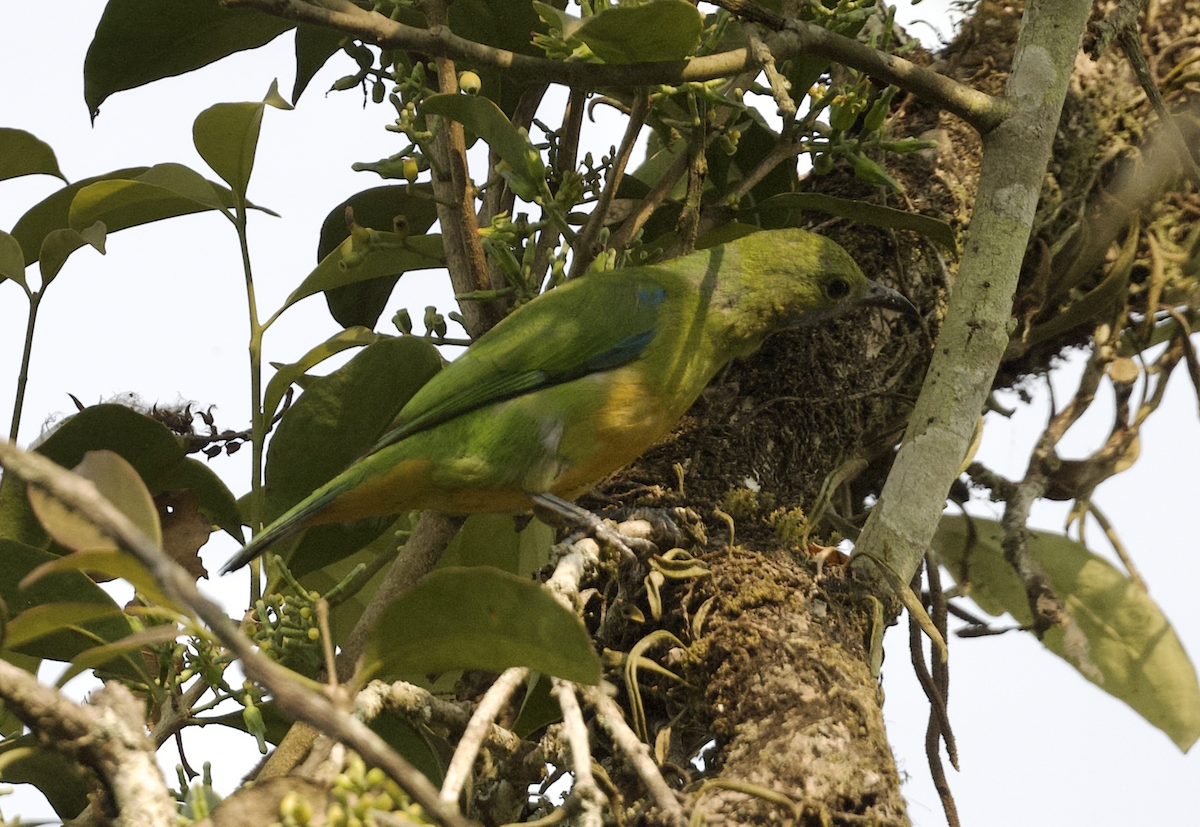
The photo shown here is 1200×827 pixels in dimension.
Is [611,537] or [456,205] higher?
[456,205]

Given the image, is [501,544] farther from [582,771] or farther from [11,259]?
[582,771]

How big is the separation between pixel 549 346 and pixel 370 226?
2.18ft

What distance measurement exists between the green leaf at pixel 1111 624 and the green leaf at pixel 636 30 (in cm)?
171

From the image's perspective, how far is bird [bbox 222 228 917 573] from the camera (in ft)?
9.71

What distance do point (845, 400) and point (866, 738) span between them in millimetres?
1195

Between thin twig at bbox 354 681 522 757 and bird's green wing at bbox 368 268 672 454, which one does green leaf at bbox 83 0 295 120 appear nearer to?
bird's green wing at bbox 368 268 672 454

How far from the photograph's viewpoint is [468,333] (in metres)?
3.08

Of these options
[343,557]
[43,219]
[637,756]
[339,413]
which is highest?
[43,219]

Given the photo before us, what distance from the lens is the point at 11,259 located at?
2828mm

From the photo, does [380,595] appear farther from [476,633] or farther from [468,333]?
[476,633]

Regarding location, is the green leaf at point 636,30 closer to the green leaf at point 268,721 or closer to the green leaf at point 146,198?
the green leaf at point 146,198

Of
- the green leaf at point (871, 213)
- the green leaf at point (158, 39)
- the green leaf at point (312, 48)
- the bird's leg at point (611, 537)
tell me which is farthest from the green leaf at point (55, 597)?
the green leaf at point (871, 213)


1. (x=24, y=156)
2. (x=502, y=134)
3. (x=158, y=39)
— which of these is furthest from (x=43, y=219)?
(x=502, y=134)

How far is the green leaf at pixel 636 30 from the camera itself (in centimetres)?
216
